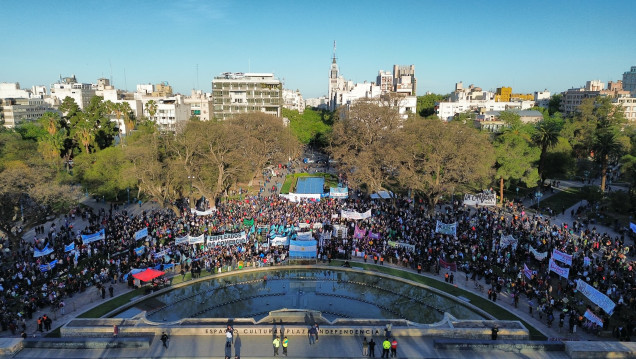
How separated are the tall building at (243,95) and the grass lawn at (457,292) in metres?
69.8

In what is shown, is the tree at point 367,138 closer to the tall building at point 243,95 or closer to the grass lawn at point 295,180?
the grass lawn at point 295,180

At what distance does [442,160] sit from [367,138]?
549 inches

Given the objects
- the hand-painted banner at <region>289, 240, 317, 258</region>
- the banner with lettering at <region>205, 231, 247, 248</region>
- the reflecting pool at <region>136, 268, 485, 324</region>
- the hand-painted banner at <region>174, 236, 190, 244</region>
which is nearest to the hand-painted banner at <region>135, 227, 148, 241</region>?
the hand-painted banner at <region>174, 236, 190, 244</region>

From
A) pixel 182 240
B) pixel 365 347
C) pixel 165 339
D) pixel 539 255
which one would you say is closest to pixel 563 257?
pixel 539 255

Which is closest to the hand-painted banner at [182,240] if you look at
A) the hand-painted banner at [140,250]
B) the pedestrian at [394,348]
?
the hand-painted banner at [140,250]

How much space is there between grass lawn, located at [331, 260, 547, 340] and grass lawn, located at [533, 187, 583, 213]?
25.1 metres

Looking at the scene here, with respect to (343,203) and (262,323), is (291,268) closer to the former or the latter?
(262,323)

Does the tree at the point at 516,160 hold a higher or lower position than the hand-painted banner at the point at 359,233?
higher

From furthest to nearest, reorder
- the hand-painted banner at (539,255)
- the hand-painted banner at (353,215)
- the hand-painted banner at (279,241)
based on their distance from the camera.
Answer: the hand-painted banner at (353,215), the hand-painted banner at (279,241), the hand-painted banner at (539,255)

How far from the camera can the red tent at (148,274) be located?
26484mm

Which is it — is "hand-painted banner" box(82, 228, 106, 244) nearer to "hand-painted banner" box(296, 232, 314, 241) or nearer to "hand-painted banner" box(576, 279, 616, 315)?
"hand-painted banner" box(296, 232, 314, 241)

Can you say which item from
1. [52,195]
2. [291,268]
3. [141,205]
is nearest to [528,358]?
[291,268]

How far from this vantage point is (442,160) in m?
42.3

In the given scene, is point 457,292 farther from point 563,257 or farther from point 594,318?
point 594,318
